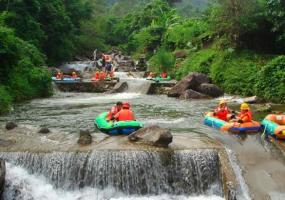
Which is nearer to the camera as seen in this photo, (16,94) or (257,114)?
(257,114)

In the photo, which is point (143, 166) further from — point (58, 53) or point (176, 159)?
point (58, 53)

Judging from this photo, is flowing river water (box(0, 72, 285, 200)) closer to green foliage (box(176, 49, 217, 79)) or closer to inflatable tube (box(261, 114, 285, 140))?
inflatable tube (box(261, 114, 285, 140))

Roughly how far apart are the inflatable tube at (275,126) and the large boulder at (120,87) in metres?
13.0

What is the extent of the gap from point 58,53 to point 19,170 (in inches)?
1049

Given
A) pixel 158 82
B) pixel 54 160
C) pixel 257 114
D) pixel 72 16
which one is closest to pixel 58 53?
pixel 72 16

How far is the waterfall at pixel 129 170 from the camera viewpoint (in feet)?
36.6

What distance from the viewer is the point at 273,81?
68.3 ft

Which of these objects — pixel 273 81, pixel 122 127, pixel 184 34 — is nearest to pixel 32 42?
pixel 184 34

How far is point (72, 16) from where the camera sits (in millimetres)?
42062

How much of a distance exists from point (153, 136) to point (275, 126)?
3.82 m

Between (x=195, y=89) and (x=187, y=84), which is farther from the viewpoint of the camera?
(x=195, y=89)

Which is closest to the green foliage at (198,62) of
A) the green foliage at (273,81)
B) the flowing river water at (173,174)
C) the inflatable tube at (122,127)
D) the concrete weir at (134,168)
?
the green foliage at (273,81)

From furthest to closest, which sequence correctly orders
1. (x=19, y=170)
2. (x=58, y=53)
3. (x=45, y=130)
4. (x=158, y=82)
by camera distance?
(x=58, y=53) < (x=158, y=82) < (x=45, y=130) < (x=19, y=170)

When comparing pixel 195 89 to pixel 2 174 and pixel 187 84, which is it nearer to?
pixel 187 84
